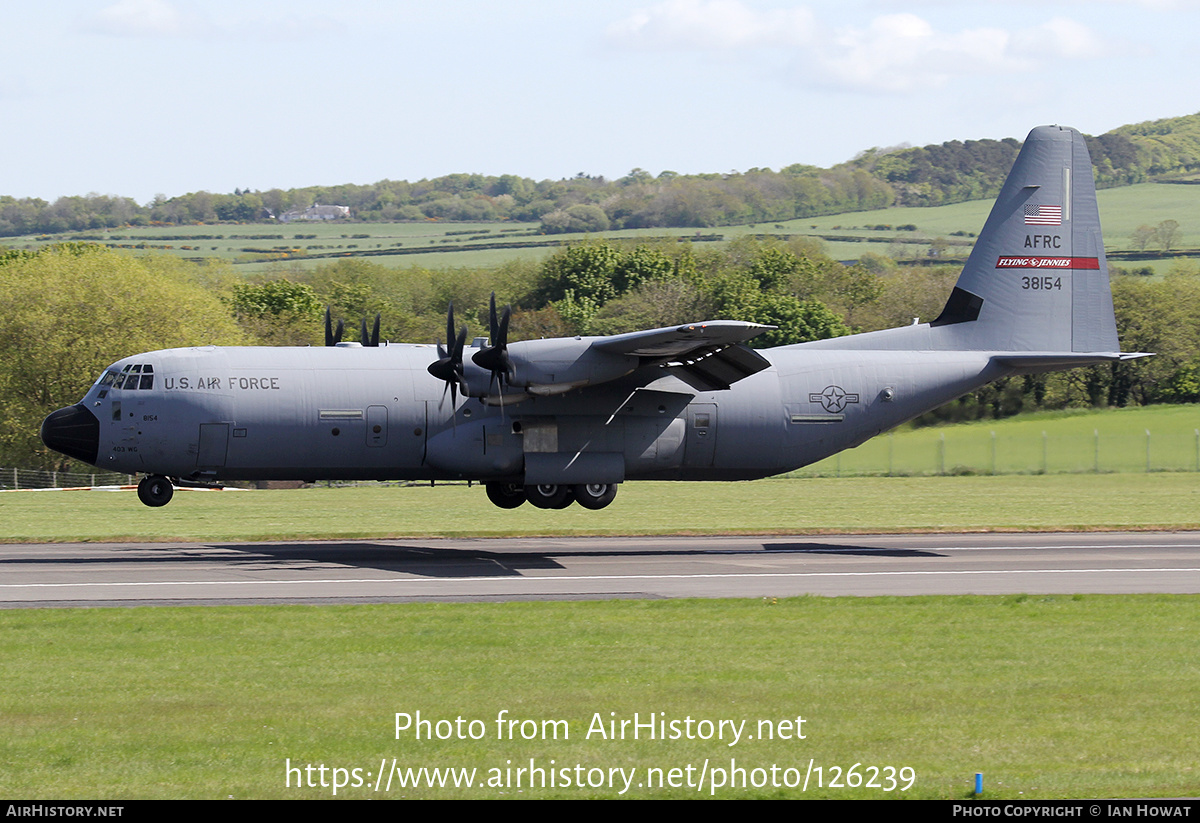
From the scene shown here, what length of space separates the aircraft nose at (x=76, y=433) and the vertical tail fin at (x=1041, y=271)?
19553 millimetres

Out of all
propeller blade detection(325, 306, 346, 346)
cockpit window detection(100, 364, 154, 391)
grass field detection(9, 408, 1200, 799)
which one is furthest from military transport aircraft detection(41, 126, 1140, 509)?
grass field detection(9, 408, 1200, 799)

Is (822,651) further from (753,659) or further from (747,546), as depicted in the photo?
(747,546)

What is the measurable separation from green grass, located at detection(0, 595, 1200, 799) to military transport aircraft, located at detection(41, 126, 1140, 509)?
7.27m

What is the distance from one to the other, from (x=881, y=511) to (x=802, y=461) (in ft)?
38.8

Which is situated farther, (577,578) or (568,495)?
(568,495)

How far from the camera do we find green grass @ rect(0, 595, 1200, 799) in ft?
33.3

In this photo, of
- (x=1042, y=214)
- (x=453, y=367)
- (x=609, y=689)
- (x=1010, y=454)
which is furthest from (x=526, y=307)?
(x=609, y=689)

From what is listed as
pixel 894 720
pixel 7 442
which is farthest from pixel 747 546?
pixel 7 442

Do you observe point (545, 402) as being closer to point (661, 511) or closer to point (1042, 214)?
point (1042, 214)

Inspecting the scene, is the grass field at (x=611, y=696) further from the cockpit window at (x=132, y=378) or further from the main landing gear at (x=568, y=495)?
the cockpit window at (x=132, y=378)

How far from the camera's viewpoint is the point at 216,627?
16.9 meters

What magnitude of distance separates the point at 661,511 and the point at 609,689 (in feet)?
85.8

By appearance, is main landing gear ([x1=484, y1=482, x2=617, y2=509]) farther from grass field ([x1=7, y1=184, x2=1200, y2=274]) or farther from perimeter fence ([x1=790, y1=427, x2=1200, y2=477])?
grass field ([x1=7, y1=184, x2=1200, y2=274])

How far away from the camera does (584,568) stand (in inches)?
949
